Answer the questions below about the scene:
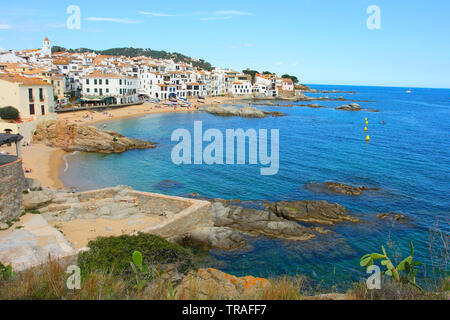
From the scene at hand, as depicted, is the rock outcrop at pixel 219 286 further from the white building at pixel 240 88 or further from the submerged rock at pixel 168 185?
the white building at pixel 240 88

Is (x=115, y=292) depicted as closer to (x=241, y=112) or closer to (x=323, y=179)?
(x=323, y=179)

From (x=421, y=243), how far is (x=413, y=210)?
17.6 feet

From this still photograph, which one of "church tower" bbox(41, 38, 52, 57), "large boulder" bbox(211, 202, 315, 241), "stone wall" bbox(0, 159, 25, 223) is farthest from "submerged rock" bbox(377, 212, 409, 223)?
"church tower" bbox(41, 38, 52, 57)

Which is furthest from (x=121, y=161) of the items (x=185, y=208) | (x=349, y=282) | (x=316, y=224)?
(x=349, y=282)

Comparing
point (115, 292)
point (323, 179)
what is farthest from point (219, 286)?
point (323, 179)

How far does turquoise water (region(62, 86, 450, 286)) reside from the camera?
17062 millimetres

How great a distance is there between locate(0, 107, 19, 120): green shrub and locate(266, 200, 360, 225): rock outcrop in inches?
1234

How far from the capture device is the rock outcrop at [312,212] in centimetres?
2155

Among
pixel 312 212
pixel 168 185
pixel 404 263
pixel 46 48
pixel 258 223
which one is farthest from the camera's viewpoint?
pixel 46 48

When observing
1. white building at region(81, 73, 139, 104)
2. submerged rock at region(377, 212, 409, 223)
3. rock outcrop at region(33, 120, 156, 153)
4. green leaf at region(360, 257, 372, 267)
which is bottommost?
submerged rock at region(377, 212, 409, 223)

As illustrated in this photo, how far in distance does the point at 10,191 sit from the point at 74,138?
26.5 m

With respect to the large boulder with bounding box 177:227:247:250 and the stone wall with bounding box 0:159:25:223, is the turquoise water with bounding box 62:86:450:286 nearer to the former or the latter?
the large boulder with bounding box 177:227:247:250

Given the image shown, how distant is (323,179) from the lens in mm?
30625

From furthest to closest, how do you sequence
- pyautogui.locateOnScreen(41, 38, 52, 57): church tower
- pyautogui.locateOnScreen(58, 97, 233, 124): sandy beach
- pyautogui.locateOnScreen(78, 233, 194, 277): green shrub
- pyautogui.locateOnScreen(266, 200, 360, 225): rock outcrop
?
1. pyautogui.locateOnScreen(41, 38, 52, 57): church tower
2. pyautogui.locateOnScreen(58, 97, 233, 124): sandy beach
3. pyautogui.locateOnScreen(266, 200, 360, 225): rock outcrop
4. pyautogui.locateOnScreen(78, 233, 194, 277): green shrub
